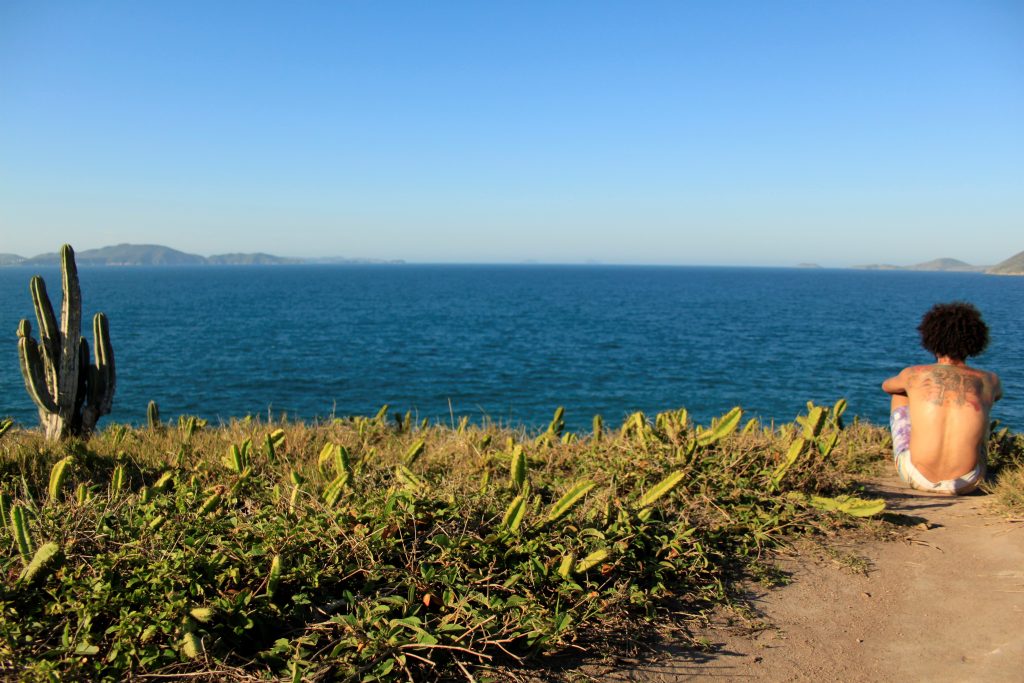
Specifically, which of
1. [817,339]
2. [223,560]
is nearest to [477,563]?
[223,560]

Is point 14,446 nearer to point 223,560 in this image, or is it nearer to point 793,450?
point 223,560

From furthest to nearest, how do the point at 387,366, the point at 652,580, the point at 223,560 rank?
the point at 387,366
the point at 652,580
the point at 223,560

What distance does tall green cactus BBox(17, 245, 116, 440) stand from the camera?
7598mm

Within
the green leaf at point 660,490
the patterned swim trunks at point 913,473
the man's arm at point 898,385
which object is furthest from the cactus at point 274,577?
the patterned swim trunks at point 913,473

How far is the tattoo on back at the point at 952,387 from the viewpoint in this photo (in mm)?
5488

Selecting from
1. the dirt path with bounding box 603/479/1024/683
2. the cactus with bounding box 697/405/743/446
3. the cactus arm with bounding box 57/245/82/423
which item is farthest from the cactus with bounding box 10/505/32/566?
the cactus arm with bounding box 57/245/82/423

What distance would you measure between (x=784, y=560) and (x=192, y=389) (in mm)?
26934

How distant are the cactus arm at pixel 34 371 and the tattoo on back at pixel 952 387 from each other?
9019 mm

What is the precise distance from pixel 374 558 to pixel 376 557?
12 millimetres

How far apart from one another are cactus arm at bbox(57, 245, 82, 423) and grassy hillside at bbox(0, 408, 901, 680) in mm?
2512

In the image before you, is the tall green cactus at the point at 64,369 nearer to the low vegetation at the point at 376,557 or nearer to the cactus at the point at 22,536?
the low vegetation at the point at 376,557

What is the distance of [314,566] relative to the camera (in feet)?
11.3

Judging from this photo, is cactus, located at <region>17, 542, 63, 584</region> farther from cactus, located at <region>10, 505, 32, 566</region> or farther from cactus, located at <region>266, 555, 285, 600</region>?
cactus, located at <region>266, 555, 285, 600</region>

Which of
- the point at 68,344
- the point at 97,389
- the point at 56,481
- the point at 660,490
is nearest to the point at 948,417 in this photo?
the point at 660,490
